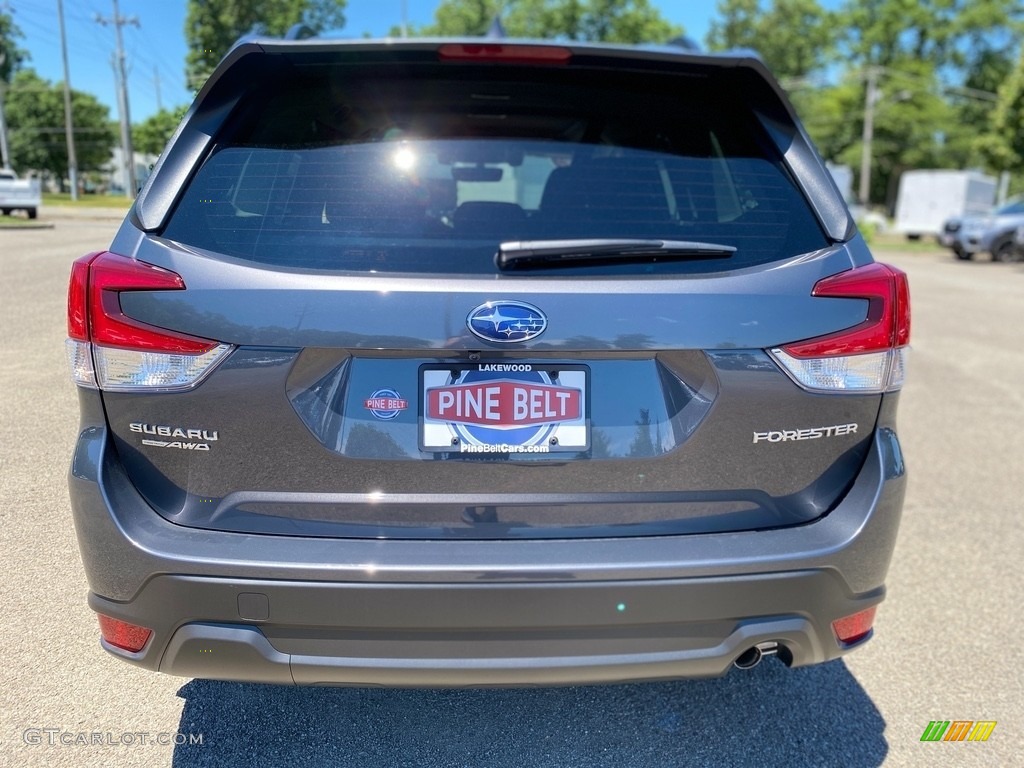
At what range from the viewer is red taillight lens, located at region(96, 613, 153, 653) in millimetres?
1818

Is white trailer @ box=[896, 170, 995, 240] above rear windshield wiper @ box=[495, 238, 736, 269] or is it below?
below

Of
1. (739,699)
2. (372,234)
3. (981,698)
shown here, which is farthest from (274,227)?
(981,698)

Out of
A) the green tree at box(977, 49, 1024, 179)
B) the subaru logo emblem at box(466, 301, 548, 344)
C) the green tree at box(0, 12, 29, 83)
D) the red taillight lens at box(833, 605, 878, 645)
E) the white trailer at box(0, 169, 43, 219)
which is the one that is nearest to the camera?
the subaru logo emblem at box(466, 301, 548, 344)

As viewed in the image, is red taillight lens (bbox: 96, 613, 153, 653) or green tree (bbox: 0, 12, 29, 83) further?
green tree (bbox: 0, 12, 29, 83)

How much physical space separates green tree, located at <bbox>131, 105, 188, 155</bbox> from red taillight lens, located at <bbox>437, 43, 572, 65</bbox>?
4.20 feet

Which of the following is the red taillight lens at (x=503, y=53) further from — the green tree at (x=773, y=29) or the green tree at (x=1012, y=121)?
the green tree at (x=773, y=29)

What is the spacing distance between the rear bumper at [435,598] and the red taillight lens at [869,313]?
446 millimetres

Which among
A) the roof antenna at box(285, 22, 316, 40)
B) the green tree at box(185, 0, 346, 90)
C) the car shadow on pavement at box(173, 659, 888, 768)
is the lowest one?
the car shadow on pavement at box(173, 659, 888, 768)

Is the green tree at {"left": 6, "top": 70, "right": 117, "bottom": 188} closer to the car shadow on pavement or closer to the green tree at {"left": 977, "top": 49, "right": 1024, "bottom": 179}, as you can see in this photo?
the car shadow on pavement

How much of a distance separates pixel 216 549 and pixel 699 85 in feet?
5.56

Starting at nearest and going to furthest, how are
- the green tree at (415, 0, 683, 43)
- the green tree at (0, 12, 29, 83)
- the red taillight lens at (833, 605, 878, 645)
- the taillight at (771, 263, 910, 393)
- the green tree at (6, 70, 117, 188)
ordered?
the taillight at (771, 263, 910, 393) → the red taillight lens at (833, 605, 878, 645) → the green tree at (0, 12, 29, 83) → the green tree at (6, 70, 117, 188) → the green tree at (415, 0, 683, 43)

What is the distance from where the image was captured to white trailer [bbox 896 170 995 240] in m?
29.9

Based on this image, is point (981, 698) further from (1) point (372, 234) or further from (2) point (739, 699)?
(1) point (372, 234)

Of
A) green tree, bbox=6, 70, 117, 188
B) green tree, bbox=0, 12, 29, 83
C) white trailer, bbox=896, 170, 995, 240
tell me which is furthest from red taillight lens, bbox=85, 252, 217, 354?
white trailer, bbox=896, 170, 995, 240
